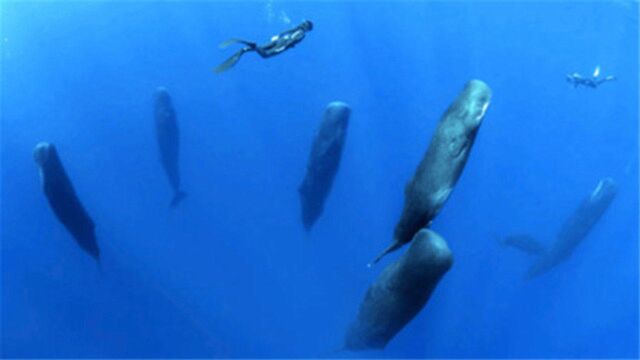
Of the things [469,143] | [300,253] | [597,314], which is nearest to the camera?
[469,143]

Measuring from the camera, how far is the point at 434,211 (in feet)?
12.5

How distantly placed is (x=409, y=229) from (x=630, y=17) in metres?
19.3

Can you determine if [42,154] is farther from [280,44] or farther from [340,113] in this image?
[280,44]

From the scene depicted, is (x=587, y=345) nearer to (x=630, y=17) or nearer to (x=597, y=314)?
(x=597, y=314)

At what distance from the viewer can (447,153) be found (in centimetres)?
372

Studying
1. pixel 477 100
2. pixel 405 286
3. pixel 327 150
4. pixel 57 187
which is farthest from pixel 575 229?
pixel 57 187

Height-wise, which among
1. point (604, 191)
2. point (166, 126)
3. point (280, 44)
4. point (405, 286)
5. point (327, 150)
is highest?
point (280, 44)

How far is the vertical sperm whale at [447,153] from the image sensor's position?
3.71 meters

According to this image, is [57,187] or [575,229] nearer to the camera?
[57,187]

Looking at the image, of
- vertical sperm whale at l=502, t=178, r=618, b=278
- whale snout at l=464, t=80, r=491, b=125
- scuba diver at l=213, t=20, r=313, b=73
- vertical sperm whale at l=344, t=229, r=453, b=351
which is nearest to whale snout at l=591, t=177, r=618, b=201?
vertical sperm whale at l=502, t=178, r=618, b=278

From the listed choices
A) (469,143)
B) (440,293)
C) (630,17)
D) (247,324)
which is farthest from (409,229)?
(630,17)

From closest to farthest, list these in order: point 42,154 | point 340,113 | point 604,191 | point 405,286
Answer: point 405,286 → point 42,154 → point 340,113 → point 604,191

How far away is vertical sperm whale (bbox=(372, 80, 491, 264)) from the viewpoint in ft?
12.2

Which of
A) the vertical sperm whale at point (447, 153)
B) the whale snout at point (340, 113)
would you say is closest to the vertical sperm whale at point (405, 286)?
the vertical sperm whale at point (447, 153)
